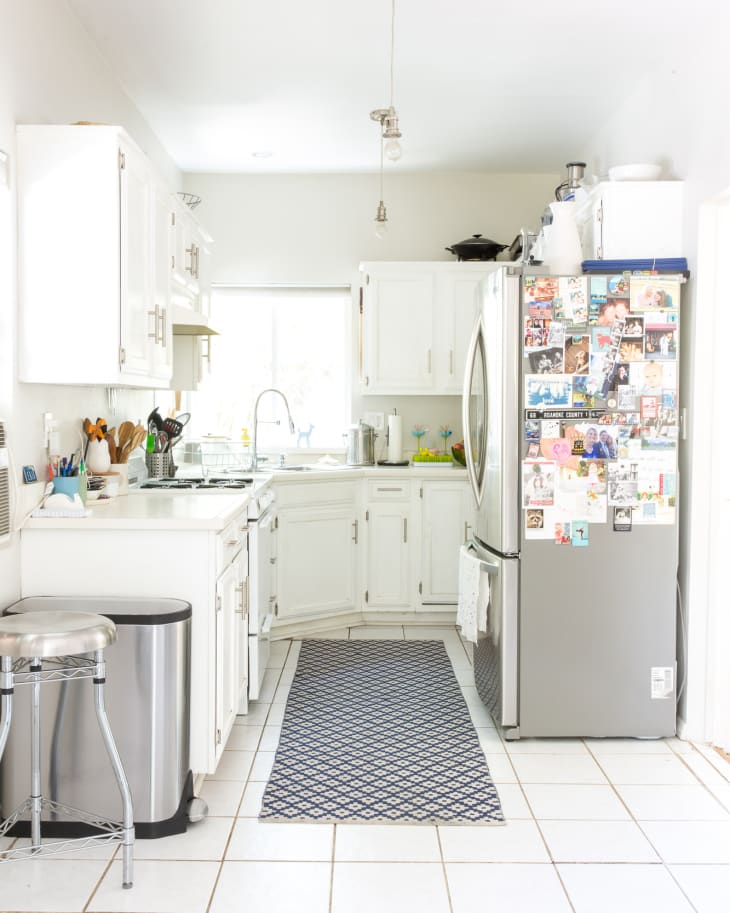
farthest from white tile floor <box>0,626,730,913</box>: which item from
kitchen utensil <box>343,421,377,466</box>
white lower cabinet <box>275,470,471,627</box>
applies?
kitchen utensil <box>343,421,377,466</box>

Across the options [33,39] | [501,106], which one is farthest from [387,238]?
[33,39]

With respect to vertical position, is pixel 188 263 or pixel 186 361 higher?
pixel 188 263

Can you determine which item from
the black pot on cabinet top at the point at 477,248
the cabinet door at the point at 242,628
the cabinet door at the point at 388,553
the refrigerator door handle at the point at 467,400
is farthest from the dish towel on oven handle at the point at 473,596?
the black pot on cabinet top at the point at 477,248

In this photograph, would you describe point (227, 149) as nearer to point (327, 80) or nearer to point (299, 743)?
point (327, 80)

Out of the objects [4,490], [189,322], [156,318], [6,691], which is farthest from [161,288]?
[6,691]

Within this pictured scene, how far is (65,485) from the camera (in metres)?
2.89

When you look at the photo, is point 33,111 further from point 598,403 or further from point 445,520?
point 445,520

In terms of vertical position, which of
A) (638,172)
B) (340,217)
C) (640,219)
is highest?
(340,217)

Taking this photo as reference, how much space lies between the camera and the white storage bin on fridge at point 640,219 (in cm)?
342

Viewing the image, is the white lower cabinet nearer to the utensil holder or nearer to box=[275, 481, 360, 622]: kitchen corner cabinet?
box=[275, 481, 360, 622]: kitchen corner cabinet

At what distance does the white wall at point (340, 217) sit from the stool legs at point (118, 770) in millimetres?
3543

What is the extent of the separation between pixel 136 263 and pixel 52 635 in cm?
143

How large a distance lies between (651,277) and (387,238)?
2.49 m

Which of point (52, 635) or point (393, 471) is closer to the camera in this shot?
point (52, 635)
